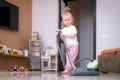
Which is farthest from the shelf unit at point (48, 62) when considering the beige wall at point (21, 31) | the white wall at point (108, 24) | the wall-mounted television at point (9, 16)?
the white wall at point (108, 24)

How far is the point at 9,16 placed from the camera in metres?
5.96

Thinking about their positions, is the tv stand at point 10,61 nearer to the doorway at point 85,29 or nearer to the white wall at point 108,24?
the doorway at point 85,29

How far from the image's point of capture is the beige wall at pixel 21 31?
19.3 ft

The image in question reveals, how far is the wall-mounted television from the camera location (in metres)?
5.65

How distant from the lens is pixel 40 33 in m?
6.88

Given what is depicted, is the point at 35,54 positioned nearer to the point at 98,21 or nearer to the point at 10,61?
the point at 10,61

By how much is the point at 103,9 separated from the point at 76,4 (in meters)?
2.29

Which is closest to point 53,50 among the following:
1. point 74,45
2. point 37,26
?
point 37,26

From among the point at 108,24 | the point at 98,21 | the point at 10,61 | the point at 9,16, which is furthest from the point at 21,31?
the point at 108,24

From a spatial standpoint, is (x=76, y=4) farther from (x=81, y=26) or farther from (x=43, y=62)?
(x=43, y=62)

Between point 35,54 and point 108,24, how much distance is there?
204 centimetres

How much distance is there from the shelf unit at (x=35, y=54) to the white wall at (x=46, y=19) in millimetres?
363

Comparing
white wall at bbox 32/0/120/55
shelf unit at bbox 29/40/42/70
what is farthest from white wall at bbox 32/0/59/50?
shelf unit at bbox 29/40/42/70

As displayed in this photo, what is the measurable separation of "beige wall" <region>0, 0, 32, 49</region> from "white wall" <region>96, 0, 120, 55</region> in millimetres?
1943
